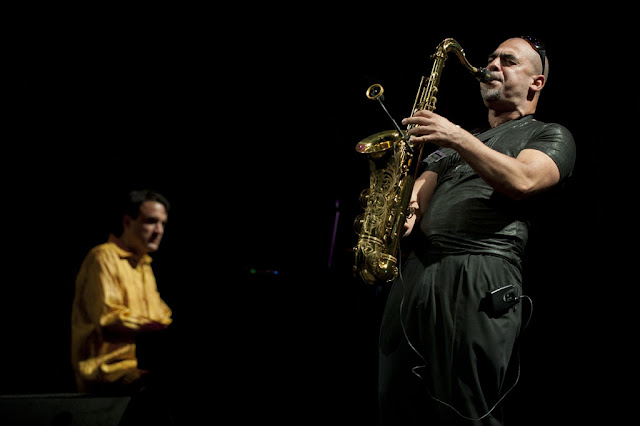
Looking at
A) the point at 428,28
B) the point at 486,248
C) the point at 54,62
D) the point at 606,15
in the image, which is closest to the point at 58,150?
the point at 54,62

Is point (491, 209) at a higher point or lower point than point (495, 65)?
lower

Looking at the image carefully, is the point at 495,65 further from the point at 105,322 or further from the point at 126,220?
the point at 126,220

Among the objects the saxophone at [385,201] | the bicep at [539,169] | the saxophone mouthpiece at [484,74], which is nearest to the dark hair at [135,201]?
the saxophone at [385,201]

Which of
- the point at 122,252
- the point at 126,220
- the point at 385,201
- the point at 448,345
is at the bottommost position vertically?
the point at 448,345

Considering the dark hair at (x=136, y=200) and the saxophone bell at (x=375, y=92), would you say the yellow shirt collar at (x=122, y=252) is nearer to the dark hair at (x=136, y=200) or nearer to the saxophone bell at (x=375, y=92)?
the dark hair at (x=136, y=200)

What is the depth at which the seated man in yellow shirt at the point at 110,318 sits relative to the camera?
303 centimetres

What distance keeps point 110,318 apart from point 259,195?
5.58 feet

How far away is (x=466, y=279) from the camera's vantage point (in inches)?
63.6

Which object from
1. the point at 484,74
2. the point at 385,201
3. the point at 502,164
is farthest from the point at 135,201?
the point at 502,164

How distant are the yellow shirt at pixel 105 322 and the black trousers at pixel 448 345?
1994mm

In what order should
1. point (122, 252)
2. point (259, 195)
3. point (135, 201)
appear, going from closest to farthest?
point (122, 252) < point (135, 201) < point (259, 195)

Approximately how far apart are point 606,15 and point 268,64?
2.46 m

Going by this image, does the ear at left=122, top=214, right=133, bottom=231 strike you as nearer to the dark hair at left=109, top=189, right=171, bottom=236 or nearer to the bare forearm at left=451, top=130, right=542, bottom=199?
the dark hair at left=109, top=189, right=171, bottom=236

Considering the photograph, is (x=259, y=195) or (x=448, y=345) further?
(x=259, y=195)
